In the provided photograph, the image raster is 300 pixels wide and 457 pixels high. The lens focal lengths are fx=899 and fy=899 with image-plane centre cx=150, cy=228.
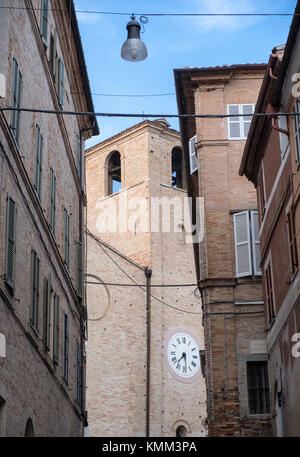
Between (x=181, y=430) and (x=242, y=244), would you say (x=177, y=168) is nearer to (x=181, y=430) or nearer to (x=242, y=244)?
(x=181, y=430)

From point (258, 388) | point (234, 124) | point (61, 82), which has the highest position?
point (234, 124)

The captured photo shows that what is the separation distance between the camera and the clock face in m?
38.2

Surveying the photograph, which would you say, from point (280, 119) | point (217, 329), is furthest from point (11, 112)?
point (217, 329)

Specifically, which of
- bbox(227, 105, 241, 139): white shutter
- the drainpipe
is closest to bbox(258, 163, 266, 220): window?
bbox(227, 105, 241, 139): white shutter

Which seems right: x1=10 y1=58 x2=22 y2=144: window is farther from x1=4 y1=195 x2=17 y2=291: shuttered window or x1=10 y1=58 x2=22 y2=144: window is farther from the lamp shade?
the lamp shade

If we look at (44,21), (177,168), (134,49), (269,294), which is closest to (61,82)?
(44,21)

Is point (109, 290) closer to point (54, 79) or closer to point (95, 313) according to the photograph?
point (95, 313)

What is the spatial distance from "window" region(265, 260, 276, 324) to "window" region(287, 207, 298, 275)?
2562mm

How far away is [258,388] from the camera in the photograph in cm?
2083

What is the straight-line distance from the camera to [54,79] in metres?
18.8

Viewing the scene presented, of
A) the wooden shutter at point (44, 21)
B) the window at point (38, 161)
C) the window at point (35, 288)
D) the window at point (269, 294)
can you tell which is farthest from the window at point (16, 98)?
the window at point (269, 294)

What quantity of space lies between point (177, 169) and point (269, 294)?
28.3 meters

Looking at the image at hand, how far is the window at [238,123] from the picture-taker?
23.5 metres

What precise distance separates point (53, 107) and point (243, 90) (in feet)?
23.1
